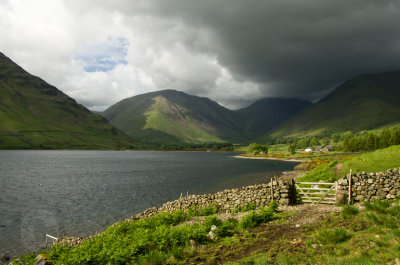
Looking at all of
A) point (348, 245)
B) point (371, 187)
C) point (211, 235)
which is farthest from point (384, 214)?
point (211, 235)

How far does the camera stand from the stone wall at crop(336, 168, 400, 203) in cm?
2373

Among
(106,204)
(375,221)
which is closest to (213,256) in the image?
(375,221)

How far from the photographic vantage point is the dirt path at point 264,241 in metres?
13.7

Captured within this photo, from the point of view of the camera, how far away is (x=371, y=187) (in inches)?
966

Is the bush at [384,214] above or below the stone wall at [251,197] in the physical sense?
above

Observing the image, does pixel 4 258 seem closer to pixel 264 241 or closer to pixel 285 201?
pixel 264 241

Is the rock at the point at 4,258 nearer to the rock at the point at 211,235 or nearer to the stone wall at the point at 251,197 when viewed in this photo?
the stone wall at the point at 251,197

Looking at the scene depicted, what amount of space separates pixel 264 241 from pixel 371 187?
1667 cm

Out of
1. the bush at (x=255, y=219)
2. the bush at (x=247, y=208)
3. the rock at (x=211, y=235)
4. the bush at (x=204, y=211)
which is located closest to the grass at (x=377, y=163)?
the bush at (x=247, y=208)

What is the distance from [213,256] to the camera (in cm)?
1411

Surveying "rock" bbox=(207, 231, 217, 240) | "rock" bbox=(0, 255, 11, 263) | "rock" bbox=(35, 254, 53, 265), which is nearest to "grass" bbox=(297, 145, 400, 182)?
"rock" bbox=(207, 231, 217, 240)

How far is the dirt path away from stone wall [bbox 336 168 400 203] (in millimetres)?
7073

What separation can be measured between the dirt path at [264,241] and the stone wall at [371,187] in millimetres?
7073

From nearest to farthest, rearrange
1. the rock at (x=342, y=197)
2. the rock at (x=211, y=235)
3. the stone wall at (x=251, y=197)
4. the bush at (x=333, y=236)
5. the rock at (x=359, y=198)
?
the bush at (x=333, y=236) < the rock at (x=211, y=235) < the rock at (x=359, y=198) < the rock at (x=342, y=197) < the stone wall at (x=251, y=197)
